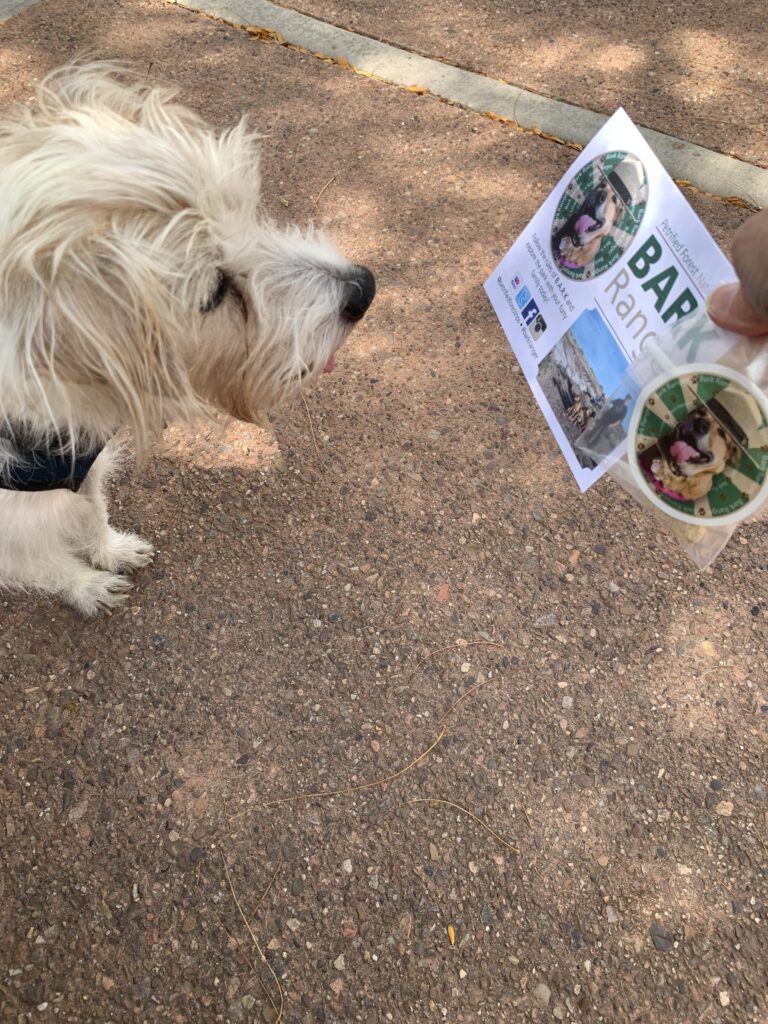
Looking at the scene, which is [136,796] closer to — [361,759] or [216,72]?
[361,759]

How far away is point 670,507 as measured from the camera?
1892 mm

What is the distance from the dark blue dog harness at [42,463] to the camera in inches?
80.0

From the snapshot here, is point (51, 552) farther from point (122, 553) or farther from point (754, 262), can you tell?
point (754, 262)

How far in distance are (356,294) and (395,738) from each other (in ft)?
4.88

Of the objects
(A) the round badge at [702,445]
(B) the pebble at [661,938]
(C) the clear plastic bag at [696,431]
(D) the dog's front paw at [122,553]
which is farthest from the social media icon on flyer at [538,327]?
(B) the pebble at [661,938]

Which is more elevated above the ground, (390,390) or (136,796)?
(390,390)

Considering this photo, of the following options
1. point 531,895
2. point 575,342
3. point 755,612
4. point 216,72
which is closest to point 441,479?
point 575,342

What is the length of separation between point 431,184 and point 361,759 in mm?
3126

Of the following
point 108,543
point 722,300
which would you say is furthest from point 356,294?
point 108,543

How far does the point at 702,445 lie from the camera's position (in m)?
1.78

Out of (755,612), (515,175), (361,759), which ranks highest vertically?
(515,175)

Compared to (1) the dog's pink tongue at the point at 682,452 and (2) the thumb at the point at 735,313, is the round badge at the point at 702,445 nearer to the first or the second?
(1) the dog's pink tongue at the point at 682,452

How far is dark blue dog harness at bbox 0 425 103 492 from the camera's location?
2031mm

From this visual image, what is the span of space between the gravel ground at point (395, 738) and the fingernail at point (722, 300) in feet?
4.51
